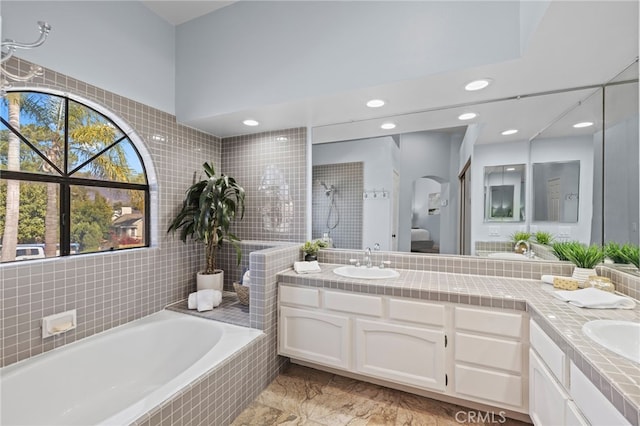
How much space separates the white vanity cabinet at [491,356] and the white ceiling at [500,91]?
140cm

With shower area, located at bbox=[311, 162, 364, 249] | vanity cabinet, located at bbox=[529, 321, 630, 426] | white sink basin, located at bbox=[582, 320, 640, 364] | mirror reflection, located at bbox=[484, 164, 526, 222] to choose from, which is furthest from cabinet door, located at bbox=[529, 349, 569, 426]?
shower area, located at bbox=[311, 162, 364, 249]

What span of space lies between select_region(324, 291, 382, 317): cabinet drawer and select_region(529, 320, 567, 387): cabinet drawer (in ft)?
2.74

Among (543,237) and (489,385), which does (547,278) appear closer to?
(543,237)

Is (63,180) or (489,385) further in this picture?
(63,180)

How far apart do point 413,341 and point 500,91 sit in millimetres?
1811

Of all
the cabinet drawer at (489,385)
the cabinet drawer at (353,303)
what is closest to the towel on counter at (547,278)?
the cabinet drawer at (489,385)

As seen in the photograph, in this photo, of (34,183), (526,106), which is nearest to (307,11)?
(526,106)

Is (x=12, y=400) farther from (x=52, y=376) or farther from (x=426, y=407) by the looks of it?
(x=426, y=407)

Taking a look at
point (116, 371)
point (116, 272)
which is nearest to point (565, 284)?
point (116, 371)

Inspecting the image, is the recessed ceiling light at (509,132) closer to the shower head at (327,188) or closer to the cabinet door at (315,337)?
the shower head at (327,188)

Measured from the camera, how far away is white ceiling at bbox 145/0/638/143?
126cm

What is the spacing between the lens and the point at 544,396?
1325 millimetres

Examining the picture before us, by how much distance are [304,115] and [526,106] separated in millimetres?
1699

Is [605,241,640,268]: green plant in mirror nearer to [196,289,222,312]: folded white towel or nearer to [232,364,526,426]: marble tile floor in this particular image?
[232,364,526,426]: marble tile floor
